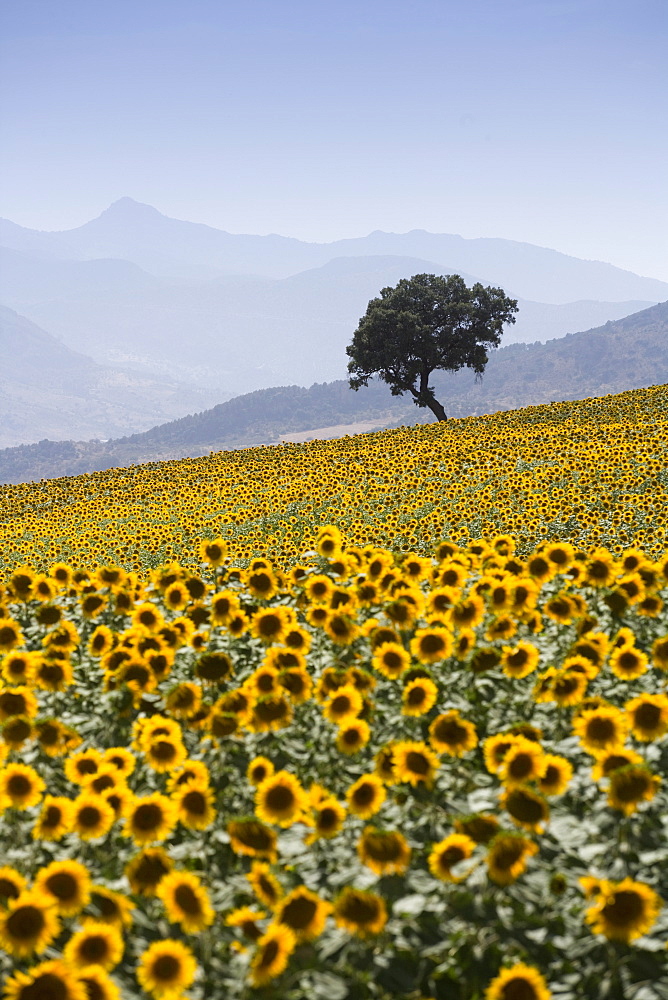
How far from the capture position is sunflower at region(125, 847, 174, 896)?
3.71m

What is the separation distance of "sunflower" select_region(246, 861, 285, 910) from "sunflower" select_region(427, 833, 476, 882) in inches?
Result: 28.7

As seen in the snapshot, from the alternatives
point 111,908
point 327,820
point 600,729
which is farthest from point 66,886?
point 600,729

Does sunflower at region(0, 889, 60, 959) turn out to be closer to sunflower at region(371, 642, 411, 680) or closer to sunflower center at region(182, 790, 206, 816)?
sunflower center at region(182, 790, 206, 816)

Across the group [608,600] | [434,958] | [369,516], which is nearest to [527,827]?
[434,958]

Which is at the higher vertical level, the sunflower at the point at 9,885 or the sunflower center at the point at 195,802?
the sunflower center at the point at 195,802

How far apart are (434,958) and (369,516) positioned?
41.2 ft

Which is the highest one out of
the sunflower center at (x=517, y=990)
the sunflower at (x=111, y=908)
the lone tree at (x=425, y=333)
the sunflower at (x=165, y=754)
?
the lone tree at (x=425, y=333)

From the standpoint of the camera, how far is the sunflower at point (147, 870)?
3.71 meters

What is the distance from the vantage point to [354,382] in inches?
2172

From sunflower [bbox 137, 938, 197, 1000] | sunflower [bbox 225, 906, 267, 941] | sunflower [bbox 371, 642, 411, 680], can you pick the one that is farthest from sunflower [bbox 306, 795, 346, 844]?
sunflower [bbox 371, 642, 411, 680]

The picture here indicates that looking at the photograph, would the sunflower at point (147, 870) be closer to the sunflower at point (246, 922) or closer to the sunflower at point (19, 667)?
the sunflower at point (246, 922)

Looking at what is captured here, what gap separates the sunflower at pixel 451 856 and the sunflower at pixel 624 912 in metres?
0.57

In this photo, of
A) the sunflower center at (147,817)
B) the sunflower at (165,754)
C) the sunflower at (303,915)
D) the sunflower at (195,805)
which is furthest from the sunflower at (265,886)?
the sunflower at (165,754)

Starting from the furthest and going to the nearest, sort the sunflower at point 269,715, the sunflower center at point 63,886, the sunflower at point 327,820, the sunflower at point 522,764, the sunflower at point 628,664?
the sunflower at point 628,664
the sunflower at point 269,715
the sunflower at point 522,764
the sunflower at point 327,820
the sunflower center at point 63,886
